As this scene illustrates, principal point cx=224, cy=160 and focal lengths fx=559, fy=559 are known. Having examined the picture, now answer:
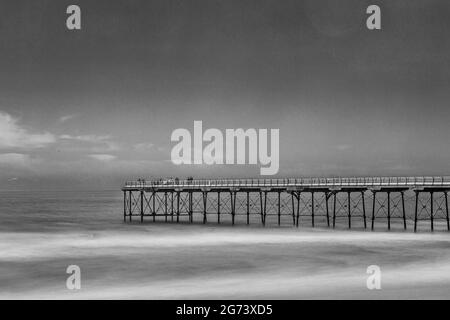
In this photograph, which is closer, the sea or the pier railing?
the sea

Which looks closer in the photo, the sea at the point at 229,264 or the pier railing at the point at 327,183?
the sea at the point at 229,264

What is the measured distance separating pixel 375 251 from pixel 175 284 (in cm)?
1517

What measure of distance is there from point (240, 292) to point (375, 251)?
575 inches

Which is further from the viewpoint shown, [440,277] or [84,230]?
[84,230]

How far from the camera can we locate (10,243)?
47125 millimetres

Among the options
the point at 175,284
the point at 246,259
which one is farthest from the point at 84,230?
the point at 175,284

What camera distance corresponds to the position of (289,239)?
4406cm
